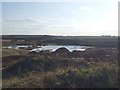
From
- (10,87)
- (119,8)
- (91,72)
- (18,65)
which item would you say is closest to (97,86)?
(91,72)

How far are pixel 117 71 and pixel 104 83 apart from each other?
52.1 inches

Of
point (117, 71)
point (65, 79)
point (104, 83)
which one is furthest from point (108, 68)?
point (65, 79)

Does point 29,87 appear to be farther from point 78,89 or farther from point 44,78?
point 78,89

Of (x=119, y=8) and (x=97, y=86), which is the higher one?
A: (x=119, y=8)

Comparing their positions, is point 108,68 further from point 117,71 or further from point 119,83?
point 119,83

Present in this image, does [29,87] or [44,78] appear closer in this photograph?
[29,87]

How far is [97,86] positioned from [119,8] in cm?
459

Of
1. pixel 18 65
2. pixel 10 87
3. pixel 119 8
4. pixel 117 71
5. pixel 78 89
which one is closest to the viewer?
pixel 78 89

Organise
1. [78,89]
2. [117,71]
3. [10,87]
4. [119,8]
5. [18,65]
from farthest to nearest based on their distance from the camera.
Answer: [18,65] → [119,8] → [117,71] → [10,87] → [78,89]

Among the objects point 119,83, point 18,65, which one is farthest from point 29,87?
point 18,65

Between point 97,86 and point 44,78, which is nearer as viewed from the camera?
point 97,86

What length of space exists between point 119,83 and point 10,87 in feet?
14.0

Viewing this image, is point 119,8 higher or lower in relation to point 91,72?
higher

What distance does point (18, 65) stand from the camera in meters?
23.9
